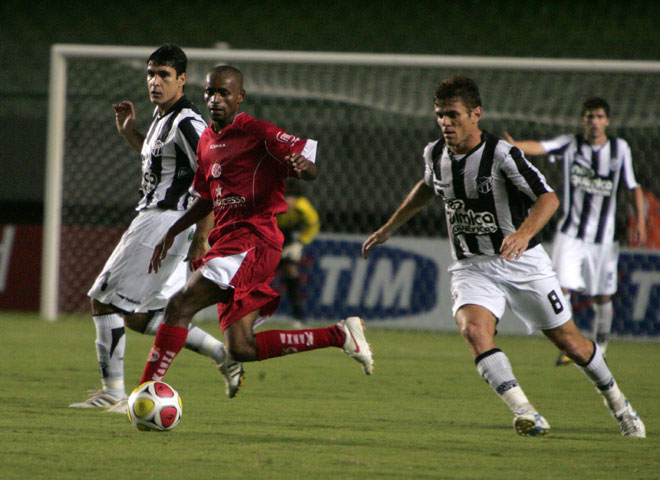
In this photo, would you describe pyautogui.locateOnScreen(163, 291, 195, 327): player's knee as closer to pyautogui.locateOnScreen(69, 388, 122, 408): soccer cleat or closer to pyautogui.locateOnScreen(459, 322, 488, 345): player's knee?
pyautogui.locateOnScreen(69, 388, 122, 408): soccer cleat

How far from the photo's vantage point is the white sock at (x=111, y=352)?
5094mm

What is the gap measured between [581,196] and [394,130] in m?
3.87

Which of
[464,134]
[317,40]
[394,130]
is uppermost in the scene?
[317,40]

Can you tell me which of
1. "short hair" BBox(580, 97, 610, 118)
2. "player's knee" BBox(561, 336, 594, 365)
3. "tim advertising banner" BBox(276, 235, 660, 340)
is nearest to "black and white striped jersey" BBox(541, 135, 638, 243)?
"short hair" BBox(580, 97, 610, 118)

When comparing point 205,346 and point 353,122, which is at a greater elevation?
point 353,122

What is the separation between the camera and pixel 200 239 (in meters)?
5.16

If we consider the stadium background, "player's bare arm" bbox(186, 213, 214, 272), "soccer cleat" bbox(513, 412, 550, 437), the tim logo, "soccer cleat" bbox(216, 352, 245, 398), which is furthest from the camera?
the stadium background

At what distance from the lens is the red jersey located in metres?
4.63

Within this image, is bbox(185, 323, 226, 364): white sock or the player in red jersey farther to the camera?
bbox(185, 323, 226, 364): white sock

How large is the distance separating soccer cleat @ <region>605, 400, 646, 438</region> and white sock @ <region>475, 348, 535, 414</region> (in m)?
0.57

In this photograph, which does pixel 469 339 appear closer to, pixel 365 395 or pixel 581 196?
pixel 365 395

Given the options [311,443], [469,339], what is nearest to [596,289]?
[469,339]

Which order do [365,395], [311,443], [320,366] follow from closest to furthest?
[311,443] < [365,395] < [320,366]

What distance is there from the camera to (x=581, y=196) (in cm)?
789
